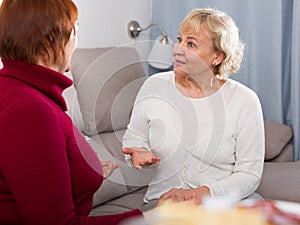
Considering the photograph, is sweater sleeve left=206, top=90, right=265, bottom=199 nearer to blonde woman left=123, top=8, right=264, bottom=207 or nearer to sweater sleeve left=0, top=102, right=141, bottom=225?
blonde woman left=123, top=8, right=264, bottom=207

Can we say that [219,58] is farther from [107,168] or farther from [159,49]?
[159,49]

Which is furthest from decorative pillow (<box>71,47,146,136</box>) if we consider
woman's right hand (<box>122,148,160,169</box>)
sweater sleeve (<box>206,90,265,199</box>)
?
sweater sleeve (<box>206,90,265,199</box>)

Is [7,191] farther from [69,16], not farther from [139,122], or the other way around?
[139,122]

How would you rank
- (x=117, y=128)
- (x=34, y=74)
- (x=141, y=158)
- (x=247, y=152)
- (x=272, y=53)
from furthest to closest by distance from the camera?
(x=272, y=53) < (x=117, y=128) < (x=247, y=152) < (x=141, y=158) < (x=34, y=74)

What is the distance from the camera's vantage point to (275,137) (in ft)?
9.23

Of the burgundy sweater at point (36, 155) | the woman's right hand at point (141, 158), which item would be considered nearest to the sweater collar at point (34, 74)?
the burgundy sweater at point (36, 155)

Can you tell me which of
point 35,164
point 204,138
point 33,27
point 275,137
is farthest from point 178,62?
point 275,137

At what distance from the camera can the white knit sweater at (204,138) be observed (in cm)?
184

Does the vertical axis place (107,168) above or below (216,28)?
below

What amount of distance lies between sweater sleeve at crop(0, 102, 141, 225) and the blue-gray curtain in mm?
2091

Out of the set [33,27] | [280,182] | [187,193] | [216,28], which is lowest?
[280,182]

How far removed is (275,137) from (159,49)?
0.82 meters

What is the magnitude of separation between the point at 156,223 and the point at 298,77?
253 centimetres

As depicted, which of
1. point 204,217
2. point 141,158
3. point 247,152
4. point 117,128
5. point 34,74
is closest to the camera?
point 204,217
